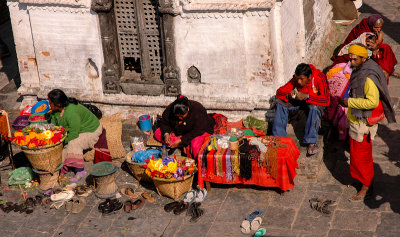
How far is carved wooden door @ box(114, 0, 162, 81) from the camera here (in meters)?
10.8

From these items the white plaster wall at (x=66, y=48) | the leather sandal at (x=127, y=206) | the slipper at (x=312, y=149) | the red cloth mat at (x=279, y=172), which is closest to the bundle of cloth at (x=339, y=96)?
the slipper at (x=312, y=149)

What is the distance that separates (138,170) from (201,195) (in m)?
1.14

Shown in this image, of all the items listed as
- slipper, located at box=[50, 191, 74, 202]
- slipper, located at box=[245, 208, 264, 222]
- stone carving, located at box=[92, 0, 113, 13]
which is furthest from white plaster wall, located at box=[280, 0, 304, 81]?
slipper, located at box=[50, 191, 74, 202]

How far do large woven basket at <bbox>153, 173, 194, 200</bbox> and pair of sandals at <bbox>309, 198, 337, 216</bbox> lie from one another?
181 cm

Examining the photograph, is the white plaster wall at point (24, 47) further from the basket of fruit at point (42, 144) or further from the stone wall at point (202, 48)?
the basket of fruit at point (42, 144)

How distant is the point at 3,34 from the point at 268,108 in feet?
27.7

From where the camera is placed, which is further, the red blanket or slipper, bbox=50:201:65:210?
the red blanket

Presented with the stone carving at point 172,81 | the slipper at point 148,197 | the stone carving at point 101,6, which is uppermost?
the stone carving at point 101,6

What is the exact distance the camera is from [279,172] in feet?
29.8

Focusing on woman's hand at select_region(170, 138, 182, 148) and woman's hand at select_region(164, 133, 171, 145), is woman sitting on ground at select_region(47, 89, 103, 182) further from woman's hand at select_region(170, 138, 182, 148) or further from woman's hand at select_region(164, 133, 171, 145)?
woman's hand at select_region(170, 138, 182, 148)

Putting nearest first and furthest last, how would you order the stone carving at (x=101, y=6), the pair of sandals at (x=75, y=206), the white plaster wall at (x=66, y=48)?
1. the pair of sandals at (x=75, y=206)
2. the stone carving at (x=101, y=6)
3. the white plaster wall at (x=66, y=48)

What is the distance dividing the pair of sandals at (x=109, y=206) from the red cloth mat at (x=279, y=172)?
1239mm

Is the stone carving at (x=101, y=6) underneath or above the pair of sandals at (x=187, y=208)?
above

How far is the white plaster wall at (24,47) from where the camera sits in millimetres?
11367
